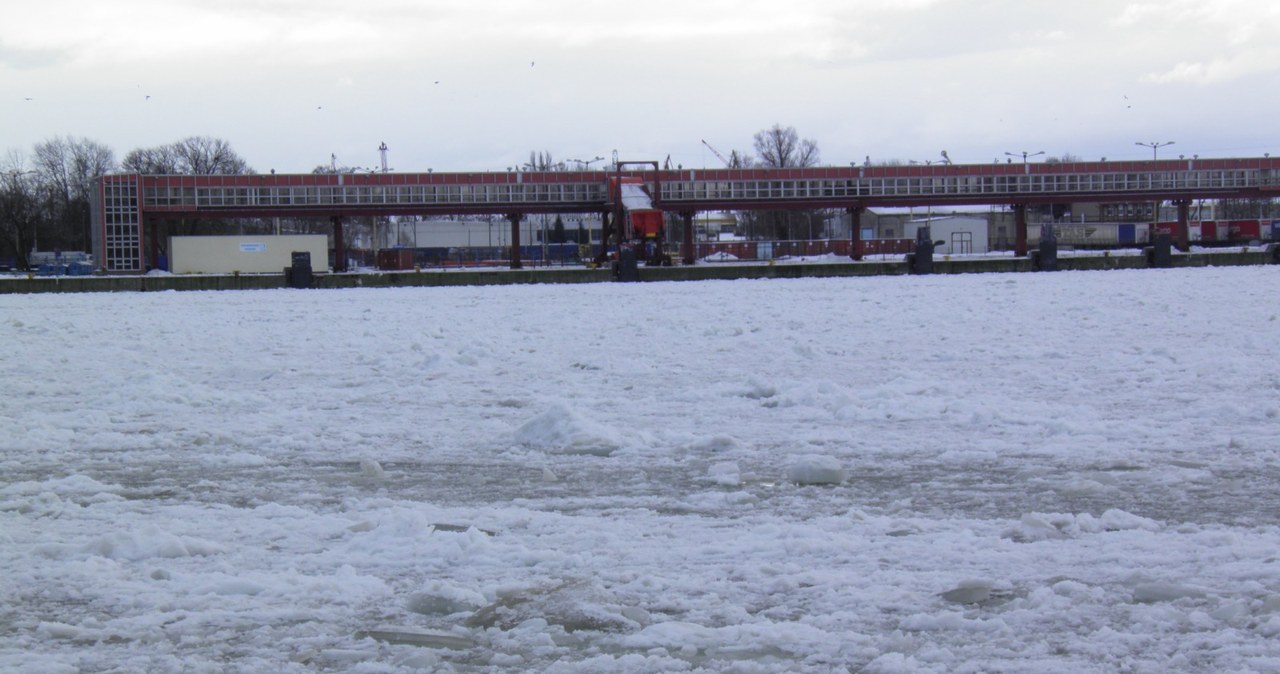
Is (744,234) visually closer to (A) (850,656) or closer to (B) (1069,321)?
(B) (1069,321)

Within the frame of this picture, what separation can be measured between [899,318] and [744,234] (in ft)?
426

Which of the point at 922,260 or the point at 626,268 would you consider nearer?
the point at 626,268

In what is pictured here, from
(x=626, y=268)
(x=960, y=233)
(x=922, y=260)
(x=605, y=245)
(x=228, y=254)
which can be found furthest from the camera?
(x=960, y=233)

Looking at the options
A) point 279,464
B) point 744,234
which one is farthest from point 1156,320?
point 744,234

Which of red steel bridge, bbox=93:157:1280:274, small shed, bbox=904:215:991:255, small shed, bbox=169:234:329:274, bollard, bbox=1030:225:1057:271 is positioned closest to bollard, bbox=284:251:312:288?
bollard, bbox=1030:225:1057:271

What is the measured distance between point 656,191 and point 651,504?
230 feet

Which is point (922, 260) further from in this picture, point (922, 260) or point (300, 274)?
point (300, 274)

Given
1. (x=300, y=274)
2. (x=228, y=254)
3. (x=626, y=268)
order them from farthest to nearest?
(x=228, y=254) → (x=626, y=268) → (x=300, y=274)

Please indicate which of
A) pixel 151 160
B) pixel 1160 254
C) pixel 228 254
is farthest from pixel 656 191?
pixel 151 160

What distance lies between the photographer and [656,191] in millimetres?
77000

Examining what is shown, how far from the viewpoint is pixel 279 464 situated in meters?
9.39

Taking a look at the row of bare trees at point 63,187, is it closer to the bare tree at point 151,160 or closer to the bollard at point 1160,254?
the bare tree at point 151,160

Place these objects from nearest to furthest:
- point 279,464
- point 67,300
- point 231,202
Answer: point 279,464 → point 67,300 → point 231,202

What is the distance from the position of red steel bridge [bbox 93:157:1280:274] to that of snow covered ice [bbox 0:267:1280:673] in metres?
55.1
